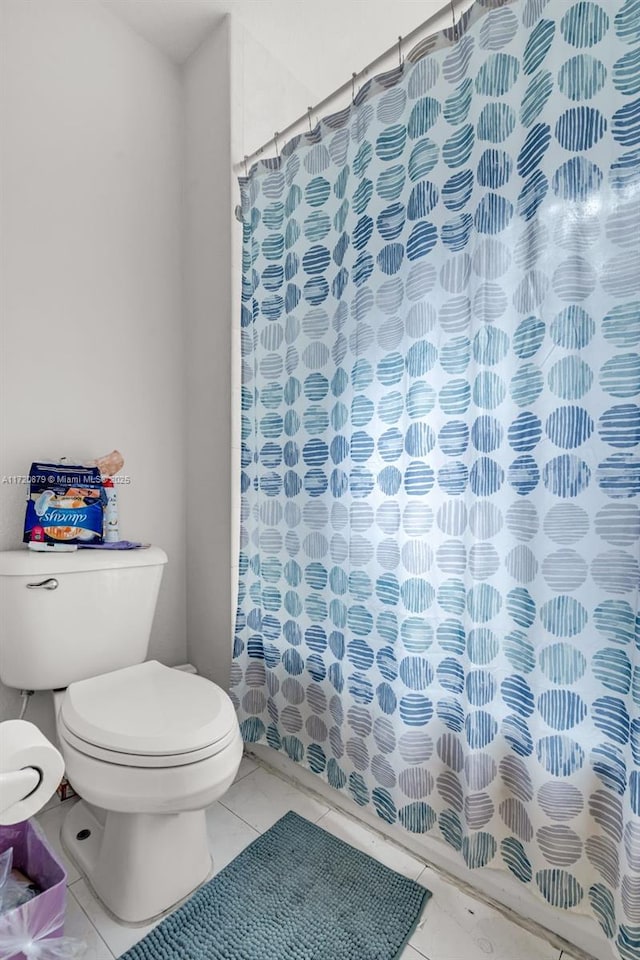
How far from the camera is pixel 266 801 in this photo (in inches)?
58.1

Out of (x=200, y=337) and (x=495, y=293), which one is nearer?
(x=495, y=293)

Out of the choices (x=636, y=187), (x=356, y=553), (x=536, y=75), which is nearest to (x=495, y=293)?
(x=636, y=187)

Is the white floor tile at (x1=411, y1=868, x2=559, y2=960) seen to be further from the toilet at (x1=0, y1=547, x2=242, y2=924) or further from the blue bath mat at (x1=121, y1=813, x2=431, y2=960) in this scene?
the toilet at (x1=0, y1=547, x2=242, y2=924)

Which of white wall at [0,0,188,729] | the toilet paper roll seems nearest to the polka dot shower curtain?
white wall at [0,0,188,729]

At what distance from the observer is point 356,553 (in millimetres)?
1297

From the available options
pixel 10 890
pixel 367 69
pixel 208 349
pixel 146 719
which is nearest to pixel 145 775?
pixel 146 719

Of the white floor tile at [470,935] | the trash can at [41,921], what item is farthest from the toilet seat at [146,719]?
the white floor tile at [470,935]

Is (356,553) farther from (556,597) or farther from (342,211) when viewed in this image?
(342,211)

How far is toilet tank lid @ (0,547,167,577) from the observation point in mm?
1245

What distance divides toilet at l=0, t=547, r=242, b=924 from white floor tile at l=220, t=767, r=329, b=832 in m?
0.23

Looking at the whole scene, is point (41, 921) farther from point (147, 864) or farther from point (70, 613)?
point (70, 613)

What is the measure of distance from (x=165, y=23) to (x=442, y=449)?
66.2 inches

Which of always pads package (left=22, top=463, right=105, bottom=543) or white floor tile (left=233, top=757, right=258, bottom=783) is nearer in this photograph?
always pads package (left=22, top=463, right=105, bottom=543)

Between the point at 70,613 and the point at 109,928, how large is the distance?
27.2 inches
